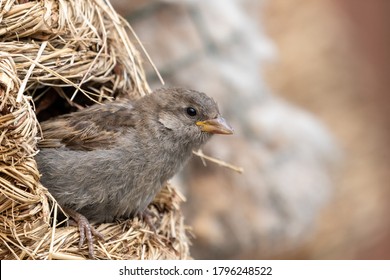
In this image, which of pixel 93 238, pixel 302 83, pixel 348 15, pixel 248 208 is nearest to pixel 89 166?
pixel 93 238

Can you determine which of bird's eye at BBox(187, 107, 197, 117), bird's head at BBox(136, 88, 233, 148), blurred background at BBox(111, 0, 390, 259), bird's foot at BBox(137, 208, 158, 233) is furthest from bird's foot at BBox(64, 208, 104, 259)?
blurred background at BBox(111, 0, 390, 259)

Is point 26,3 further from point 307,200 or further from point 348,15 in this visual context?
point 348,15

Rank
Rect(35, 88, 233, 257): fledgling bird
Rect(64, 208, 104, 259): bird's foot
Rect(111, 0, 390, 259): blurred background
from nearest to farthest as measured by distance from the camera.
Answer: Rect(64, 208, 104, 259): bird's foot → Rect(35, 88, 233, 257): fledgling bird → Rect(111, 0, 390, 259): blurred background

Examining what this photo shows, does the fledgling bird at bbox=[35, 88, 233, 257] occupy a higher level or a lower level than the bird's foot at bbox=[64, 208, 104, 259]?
higher

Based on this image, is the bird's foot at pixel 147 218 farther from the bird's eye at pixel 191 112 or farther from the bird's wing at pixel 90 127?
the bird's eye at pixel 191 112

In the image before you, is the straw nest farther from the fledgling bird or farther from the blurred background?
the blurred background

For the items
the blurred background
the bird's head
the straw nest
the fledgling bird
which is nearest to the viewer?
the straw nest

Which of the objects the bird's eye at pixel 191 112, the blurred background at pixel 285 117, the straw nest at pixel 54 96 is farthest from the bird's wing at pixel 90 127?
the blurred background at pixel 285 117

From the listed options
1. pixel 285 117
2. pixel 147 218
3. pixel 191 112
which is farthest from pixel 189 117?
pixel 285 117
